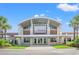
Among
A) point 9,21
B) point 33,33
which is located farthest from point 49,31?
point 9,21

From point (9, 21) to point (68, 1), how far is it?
163cm

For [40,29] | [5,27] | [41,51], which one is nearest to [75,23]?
[40,29]

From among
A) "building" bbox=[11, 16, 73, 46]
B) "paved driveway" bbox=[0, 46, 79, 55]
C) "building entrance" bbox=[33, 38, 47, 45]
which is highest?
"building" bbox=[11, 16, 73, 46]

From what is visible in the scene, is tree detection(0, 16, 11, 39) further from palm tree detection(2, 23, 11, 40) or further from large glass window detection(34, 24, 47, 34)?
large glass window detection(34, 24, 47, 34)

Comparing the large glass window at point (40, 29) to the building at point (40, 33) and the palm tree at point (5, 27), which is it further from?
the palm tree at point (5, 27)

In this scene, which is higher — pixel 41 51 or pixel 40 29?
pixel 40 29

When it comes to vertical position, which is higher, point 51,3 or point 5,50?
point 51,3

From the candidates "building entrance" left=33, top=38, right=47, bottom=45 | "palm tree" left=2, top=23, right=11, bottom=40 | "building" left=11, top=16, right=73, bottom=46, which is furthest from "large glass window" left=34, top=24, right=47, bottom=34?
"palm tree" left=2, top=23, right=11, bottom=40

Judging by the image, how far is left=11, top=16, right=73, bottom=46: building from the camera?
10.5 metres

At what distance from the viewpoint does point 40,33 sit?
10.6 metres

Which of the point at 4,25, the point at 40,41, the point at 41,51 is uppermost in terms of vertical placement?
the point at 4,25

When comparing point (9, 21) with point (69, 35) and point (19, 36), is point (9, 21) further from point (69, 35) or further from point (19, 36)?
point (69, 35)

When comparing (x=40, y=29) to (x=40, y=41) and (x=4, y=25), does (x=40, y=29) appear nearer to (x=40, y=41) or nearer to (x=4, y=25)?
(x=40, y=41)

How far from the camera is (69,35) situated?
413 inches
